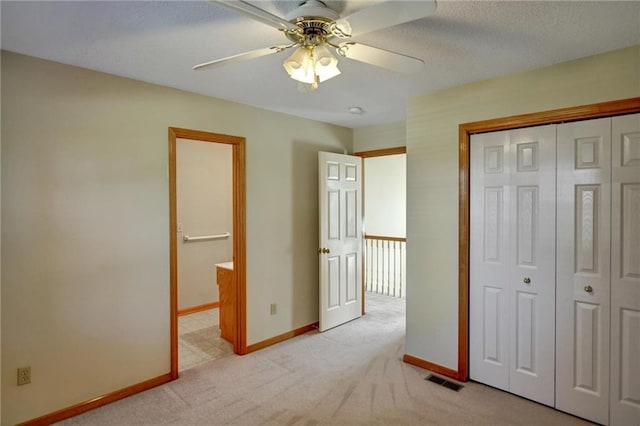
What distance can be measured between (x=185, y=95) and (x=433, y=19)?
210 cm

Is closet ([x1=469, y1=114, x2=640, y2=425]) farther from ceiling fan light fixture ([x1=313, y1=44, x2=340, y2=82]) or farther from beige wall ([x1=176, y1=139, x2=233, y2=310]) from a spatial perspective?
beige wall ([x1=176, y1=139, x2=233, y2=310])

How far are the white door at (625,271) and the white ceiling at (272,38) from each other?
23.6 inches

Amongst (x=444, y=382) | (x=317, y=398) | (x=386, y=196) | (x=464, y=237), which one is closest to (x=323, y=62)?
(x=464, y=237)

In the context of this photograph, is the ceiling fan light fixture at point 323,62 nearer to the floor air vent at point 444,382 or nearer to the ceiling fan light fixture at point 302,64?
the ceiling fan light fixture at point 302,64

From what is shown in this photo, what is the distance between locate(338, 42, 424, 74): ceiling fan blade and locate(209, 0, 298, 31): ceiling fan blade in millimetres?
279

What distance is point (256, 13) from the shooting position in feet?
4.38

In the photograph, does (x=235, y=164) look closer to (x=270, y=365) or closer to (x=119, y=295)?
(x=119, y=295)

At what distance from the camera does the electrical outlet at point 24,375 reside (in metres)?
2.30

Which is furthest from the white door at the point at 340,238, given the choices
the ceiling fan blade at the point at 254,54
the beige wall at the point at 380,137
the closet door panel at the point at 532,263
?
the ceiling fan blade at the point at 254,54

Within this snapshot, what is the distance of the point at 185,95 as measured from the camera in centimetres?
307

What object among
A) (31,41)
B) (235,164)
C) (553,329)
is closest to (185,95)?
(235,164)

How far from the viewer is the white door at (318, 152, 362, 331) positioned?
4.05m

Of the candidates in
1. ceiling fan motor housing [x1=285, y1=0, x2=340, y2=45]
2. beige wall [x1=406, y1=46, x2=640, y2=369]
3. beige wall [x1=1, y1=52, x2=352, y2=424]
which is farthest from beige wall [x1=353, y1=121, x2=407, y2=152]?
ceiling fan motor housing [x1=285, y1=0, x2=340, y2=45]

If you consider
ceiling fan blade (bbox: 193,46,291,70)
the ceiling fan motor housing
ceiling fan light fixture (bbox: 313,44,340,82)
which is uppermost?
the ceiling fan motor housing
